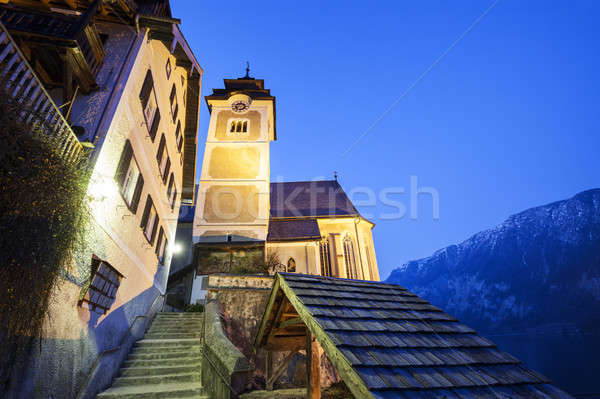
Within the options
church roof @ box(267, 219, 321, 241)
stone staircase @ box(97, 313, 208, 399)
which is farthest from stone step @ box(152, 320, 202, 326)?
church roof @ box(267, 219, 321, 241)

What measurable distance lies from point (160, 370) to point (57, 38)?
7.71 meters

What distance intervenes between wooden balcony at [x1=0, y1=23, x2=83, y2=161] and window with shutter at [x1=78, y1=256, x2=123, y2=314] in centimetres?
254

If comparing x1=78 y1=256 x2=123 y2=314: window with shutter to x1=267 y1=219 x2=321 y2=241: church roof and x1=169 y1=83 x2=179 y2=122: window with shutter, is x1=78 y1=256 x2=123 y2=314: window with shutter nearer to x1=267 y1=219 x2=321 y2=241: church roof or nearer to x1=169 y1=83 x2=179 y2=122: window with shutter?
x1=169 y1=83 x2=179 y2=122: window with shutter

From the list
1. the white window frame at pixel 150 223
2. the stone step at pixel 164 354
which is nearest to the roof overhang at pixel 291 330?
the stone step at pixel 164 354

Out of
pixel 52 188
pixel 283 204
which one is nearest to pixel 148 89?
pixel 52 188

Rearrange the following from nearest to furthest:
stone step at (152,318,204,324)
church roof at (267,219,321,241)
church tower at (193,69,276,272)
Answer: stone step at (152,318,204,324), church tower at (193,69,276,272), church roof at (267,219,321,241)

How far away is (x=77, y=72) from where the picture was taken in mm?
6117

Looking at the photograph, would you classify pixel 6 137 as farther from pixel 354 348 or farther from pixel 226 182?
pixel 226 182

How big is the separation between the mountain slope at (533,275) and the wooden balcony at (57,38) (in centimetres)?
7271

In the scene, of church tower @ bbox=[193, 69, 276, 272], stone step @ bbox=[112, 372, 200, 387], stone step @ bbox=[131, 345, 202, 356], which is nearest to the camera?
stone step @ bbox=[112, 372, 200, 387]

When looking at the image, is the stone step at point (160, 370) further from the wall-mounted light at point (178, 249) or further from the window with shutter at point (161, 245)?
the wall-mounted light at point (178, 249)

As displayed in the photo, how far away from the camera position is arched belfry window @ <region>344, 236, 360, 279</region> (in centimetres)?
2465

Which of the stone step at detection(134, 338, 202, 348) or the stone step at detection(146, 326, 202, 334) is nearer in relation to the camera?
the stone step at detection(134, 338, 202, 348)

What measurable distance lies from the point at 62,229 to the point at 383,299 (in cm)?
516
